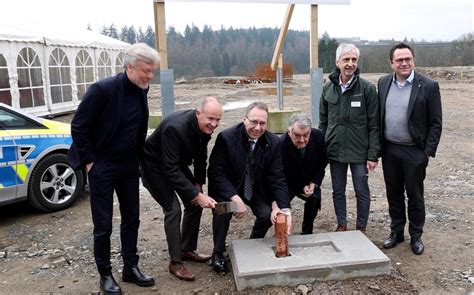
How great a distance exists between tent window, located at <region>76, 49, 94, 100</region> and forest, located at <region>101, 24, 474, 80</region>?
111 feet

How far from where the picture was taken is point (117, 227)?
5.25 m

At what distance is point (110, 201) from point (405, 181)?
261cm

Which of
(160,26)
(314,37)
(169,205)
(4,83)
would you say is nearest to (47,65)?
(4,83)

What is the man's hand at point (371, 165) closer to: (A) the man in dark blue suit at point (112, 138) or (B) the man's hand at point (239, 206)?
(B) the man's hand at point (239, 206)

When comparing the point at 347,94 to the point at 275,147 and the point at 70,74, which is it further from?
the point at 70,74

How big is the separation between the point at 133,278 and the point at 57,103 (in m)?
12.9

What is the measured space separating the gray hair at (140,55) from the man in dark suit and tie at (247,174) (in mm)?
929

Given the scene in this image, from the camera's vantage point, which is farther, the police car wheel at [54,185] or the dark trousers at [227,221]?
the police car wheel at [54,185]

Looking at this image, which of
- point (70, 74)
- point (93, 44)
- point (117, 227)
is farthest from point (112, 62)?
point (117, 227)

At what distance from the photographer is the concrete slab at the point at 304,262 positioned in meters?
3.51

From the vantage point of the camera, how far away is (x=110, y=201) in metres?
3.46

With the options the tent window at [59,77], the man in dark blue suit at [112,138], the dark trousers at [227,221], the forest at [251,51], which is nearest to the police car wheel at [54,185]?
the man in dark blue suit at [112,138]

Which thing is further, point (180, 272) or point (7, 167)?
point (7, 167)

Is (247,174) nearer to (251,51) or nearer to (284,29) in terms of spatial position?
(284,29)
